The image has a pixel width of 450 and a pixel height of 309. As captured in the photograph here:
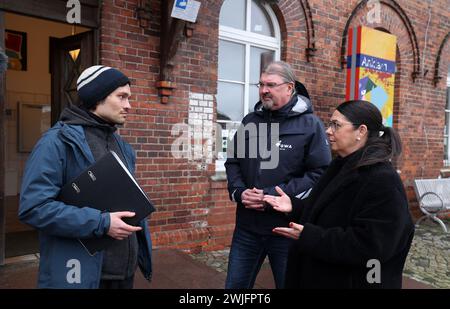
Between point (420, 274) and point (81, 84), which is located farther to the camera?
point (420, 274)

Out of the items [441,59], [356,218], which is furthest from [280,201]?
[441,59]

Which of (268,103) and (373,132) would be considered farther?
(268,103)

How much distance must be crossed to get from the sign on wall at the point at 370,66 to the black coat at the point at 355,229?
12.8 feet

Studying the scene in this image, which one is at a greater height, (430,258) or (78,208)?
(78,208)

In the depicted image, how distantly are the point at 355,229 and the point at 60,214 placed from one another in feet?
4.34

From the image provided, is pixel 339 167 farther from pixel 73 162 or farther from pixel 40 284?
pixel 40 284

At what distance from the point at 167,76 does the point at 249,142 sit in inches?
86.9

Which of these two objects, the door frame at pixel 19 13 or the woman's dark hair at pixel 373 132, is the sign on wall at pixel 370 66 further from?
the woman's dark hair at pixel 373 132

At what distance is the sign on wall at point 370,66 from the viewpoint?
5641 mm

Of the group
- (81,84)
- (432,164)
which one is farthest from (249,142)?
(432,164)

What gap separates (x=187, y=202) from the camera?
5023 mm

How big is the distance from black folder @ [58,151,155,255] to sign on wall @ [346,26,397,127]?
14.8 feet

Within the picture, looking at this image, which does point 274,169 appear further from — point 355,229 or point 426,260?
point 426,260

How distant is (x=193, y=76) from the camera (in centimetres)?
496
